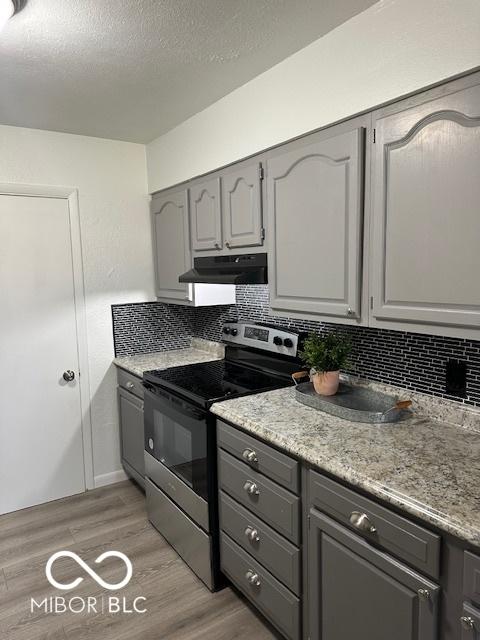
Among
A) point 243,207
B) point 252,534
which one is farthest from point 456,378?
point 243,207

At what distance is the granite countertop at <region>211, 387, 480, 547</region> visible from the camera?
1.11 meters

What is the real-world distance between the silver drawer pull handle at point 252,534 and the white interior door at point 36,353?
1673mm

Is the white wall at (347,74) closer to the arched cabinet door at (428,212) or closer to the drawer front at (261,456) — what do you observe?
the arched cabinet door at (428,212)

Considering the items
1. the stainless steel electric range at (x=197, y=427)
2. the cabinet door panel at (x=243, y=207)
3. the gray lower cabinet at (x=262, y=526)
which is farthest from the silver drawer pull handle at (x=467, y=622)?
the cabinet door panel at (x=243, y=207)

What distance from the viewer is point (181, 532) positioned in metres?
2.24

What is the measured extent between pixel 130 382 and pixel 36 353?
63 cm

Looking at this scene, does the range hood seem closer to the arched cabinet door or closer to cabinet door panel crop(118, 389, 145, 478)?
the arched cabinet door

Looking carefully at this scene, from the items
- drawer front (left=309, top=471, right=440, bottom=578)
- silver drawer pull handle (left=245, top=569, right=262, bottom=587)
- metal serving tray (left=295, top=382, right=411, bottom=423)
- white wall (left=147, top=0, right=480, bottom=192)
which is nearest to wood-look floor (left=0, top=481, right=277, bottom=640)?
silver drawer pull handle (left=245, top=569, right=262, bottom=587)

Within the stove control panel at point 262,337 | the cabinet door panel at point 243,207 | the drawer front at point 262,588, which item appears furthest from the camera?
the stove control panel at point 262,337

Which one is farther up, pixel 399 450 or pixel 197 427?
pixel 399 450

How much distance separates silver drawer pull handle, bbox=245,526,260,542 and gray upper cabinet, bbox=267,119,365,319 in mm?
913

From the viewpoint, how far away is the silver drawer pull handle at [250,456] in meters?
1.70

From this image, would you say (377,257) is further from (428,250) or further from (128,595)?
(128,595)

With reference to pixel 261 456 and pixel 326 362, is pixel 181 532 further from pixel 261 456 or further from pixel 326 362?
pixel 326 362
